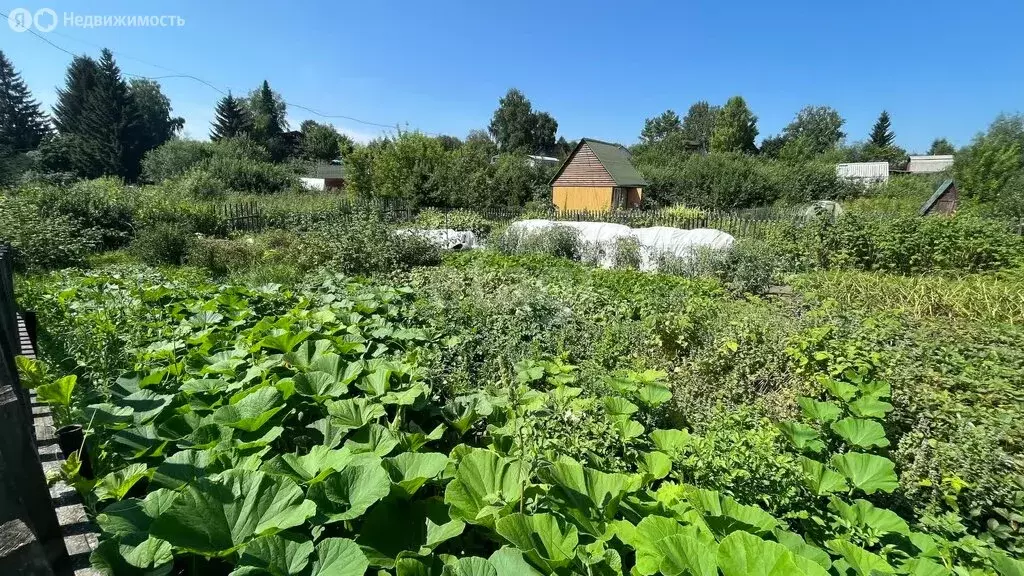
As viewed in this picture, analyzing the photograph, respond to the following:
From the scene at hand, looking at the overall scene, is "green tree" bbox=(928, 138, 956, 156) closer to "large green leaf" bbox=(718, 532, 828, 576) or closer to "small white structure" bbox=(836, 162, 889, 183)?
"small white structure" bbox=(836, 162, 889, 183)

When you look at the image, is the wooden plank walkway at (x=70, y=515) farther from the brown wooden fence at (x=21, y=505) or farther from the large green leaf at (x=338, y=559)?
the large green leaf at (x=338, y=559)

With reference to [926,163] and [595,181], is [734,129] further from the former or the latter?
[595,181]

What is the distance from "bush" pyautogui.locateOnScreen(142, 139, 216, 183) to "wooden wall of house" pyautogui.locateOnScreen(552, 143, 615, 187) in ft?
89.7

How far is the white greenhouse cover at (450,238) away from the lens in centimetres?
1095

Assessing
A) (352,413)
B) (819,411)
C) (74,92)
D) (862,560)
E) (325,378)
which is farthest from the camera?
(74,92)

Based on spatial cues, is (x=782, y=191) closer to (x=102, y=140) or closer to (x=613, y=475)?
(x=613, y=475)

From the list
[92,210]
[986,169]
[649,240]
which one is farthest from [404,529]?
[986,169]

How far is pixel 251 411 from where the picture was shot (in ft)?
5.98

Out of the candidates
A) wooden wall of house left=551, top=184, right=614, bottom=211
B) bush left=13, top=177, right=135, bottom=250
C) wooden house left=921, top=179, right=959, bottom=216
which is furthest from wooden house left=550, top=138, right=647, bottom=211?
bush left=13, top=177, right=135, bottom=250

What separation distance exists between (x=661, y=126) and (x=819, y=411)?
80.6 meters

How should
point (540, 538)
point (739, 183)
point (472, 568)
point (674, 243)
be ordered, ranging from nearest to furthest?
point (472, 568)
point (540, 538)
point (674, 243)
point (739, 183)

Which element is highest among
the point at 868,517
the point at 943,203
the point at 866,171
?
the point at 866,171

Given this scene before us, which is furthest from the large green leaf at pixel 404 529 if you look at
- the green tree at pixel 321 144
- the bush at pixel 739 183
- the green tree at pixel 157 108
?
the green tree at pixel 157 108

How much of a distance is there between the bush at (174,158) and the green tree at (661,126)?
2369 inches
